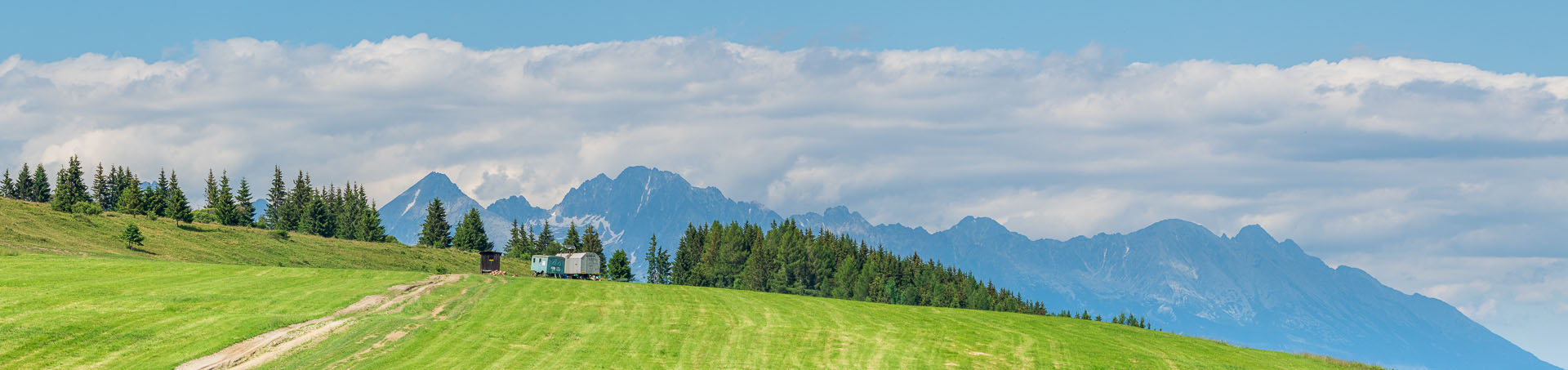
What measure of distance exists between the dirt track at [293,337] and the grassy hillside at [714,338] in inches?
40.6

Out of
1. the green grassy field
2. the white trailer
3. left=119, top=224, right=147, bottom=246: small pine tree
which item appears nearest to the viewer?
the green grassy field

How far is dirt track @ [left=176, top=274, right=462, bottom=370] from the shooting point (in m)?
39.4

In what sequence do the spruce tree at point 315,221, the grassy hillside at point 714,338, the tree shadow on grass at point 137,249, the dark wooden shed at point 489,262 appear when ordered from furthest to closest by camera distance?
the spruce tree at point 315,221 → the dark wooden shed at point 489,262 → the tree shadow on grass at point 137,249 → the grassy hillside at point 714,338

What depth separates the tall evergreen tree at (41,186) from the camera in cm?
18950

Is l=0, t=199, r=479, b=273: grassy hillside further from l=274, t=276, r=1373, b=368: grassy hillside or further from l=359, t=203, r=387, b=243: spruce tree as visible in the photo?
l=274, t=276, r=1373, b=368: grassy hillside

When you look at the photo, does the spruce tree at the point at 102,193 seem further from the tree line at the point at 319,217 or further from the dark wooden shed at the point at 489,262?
the dark wooden shed at the point at 489,262

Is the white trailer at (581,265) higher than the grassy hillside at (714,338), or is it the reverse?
the white trailer at (581,265)

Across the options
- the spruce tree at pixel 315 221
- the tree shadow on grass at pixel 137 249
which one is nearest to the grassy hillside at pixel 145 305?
the tree shadow on grass at pixel 137 249

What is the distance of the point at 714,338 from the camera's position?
5078cm

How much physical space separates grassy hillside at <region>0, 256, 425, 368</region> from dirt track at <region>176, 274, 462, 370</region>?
0.62m

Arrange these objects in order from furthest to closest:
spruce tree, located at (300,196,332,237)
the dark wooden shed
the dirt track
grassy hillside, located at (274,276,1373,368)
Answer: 1. spruce tree, located at (300,196,332,237)
2. the dark wooden shed
3. grassy hillside, located at (274,276,1373,368)
4. the dirt track

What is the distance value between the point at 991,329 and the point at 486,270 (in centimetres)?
8141

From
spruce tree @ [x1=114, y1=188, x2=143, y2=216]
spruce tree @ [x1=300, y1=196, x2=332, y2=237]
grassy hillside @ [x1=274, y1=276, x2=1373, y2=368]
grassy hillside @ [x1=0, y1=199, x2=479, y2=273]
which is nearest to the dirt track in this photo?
grassy hillside @ [x1=274, y1=276, x2=1373, y2=368]

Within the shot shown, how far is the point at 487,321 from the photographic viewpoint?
Result: 52500 millimetres
